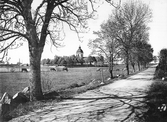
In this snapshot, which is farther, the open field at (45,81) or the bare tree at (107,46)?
the bare tree at (107,46)

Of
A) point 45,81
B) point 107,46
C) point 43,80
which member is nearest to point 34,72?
point 43,80

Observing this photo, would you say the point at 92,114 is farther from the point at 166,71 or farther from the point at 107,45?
the point at 107,45

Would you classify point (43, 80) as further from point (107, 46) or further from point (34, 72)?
point (107, 46)

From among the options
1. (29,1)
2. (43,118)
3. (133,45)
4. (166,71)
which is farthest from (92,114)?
(133,45)

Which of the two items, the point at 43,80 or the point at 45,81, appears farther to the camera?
the point at 45,81

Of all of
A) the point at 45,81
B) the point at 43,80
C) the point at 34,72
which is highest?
the point at 34,72

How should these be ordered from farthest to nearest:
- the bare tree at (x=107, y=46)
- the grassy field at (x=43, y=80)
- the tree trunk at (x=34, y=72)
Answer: the bare tree at (x=107, y=46), the grassy field at (x=43, y=80), the tree trunk at (x=34, y=72)

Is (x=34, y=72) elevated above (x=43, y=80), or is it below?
above

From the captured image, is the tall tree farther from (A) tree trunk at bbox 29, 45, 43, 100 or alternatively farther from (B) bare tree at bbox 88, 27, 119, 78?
(A) tree trunk at bbox 29, 45, 43, 100

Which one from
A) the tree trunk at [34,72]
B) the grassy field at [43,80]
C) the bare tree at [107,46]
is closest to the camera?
the tree trunk at [34,72]

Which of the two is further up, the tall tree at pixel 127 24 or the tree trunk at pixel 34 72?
the tall tree at pixel 127 24

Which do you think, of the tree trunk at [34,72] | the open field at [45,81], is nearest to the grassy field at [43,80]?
the open field at [45,81]

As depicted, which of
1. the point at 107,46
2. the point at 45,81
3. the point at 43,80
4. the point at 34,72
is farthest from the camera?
the point at 107,46

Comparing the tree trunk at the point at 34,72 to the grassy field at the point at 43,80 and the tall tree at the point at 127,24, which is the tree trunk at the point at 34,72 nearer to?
the grassy field at the point at 43,80
